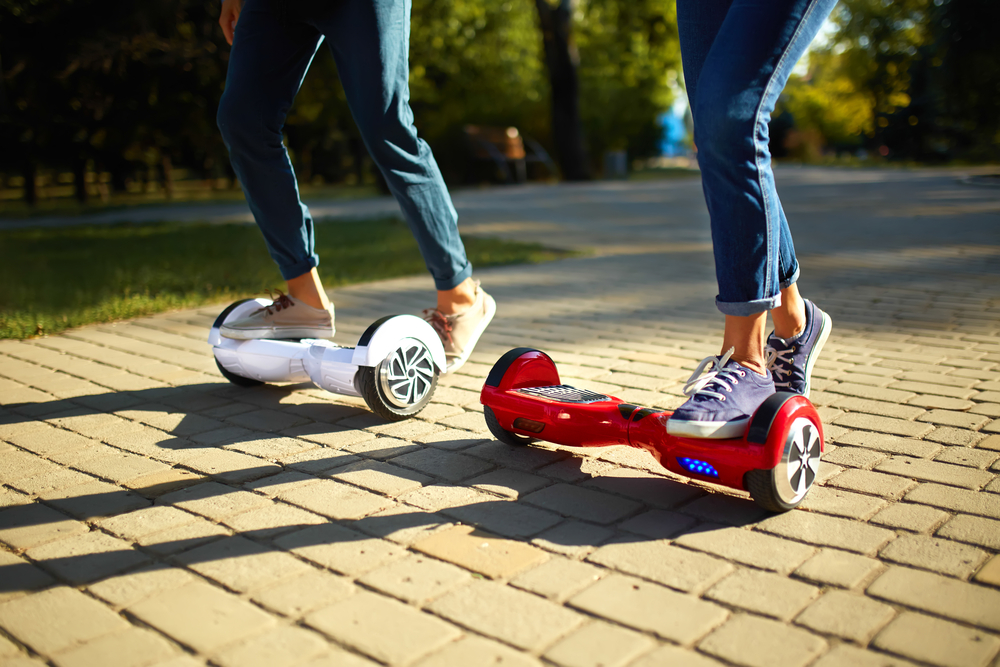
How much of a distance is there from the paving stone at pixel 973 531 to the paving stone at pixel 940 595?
234 mm

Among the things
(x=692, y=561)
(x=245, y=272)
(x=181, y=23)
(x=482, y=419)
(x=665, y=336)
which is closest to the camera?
(x=692, y=561)

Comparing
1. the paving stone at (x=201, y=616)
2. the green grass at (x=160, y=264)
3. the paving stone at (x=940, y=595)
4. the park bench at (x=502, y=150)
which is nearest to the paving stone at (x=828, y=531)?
the paving stone at (x=940, y=595)

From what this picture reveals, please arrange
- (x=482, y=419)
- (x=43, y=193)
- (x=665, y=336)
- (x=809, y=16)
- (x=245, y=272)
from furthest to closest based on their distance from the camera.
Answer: (x=43, y=193)
(x=245, y=272)
(x=665, y=336)
(x=482, y=419)
(x=809, y=16)

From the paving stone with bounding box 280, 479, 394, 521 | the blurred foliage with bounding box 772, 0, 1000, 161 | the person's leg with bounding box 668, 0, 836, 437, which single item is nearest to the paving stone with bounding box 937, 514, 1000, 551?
the person's leg with bounding box 668, 0, 836, 437

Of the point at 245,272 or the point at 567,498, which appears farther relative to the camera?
the point at 245,272

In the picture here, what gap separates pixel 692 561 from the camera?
192 centimetres

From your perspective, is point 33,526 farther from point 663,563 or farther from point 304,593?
point 663,563

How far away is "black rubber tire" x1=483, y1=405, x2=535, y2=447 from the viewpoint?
263 centimetres

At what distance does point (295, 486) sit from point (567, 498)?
0.77m

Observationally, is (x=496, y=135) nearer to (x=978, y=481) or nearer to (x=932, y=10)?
(x=932, y=10)

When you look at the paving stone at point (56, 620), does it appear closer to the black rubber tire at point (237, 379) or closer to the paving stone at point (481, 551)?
the paving stone at point (481, 551)

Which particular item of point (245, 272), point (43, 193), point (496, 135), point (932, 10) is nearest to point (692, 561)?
point (245, 272)

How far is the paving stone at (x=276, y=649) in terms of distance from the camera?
1556 millimetres

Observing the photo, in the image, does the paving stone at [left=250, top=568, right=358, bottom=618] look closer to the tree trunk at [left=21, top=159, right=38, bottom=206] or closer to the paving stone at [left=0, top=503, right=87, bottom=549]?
the paving stone at [left=0, top=503, right=87, bottom=549]
